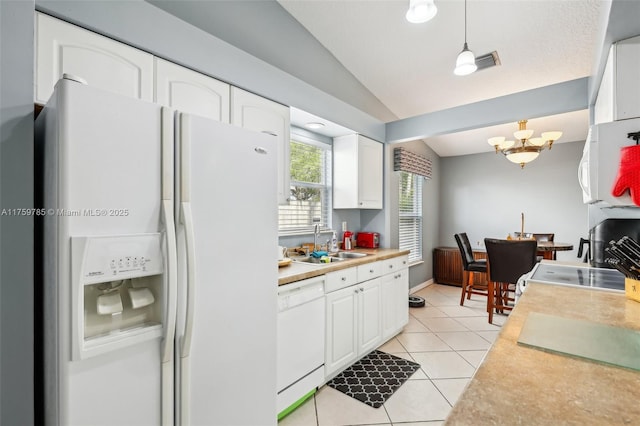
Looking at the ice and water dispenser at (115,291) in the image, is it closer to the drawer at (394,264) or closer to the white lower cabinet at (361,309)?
the white lower cabinet at (361,309)

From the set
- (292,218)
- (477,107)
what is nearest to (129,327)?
(292,218)

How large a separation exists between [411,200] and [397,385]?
10.3ft

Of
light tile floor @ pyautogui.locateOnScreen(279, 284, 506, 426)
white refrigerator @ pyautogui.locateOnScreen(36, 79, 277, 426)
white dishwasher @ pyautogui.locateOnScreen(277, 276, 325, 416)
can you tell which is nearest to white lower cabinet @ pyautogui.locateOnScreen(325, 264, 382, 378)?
white dishwasher @ pyautogui.locateOnScreen(277, 276, 325, 416)

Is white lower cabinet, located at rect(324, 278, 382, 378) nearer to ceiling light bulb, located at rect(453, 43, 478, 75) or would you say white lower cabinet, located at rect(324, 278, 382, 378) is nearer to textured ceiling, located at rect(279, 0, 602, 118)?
ceiling light bulb, located at rect(453, 43, 478, 75)

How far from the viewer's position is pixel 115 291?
1071 mm

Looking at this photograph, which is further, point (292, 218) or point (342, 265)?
point (292, 218)

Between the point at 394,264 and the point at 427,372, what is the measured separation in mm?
1011

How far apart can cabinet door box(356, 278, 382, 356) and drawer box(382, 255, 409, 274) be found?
0.54ft

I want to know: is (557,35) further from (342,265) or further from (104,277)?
(104,277)

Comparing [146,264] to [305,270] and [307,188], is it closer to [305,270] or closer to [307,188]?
[305,270]

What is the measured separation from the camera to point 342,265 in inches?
92.8

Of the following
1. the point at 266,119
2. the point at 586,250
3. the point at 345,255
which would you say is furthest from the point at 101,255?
the point at 586,250

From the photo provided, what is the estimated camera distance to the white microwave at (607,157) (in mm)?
1260

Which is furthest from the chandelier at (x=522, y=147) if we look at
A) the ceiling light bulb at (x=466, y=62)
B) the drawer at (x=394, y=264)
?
the drawer at (x=394, y=264)
